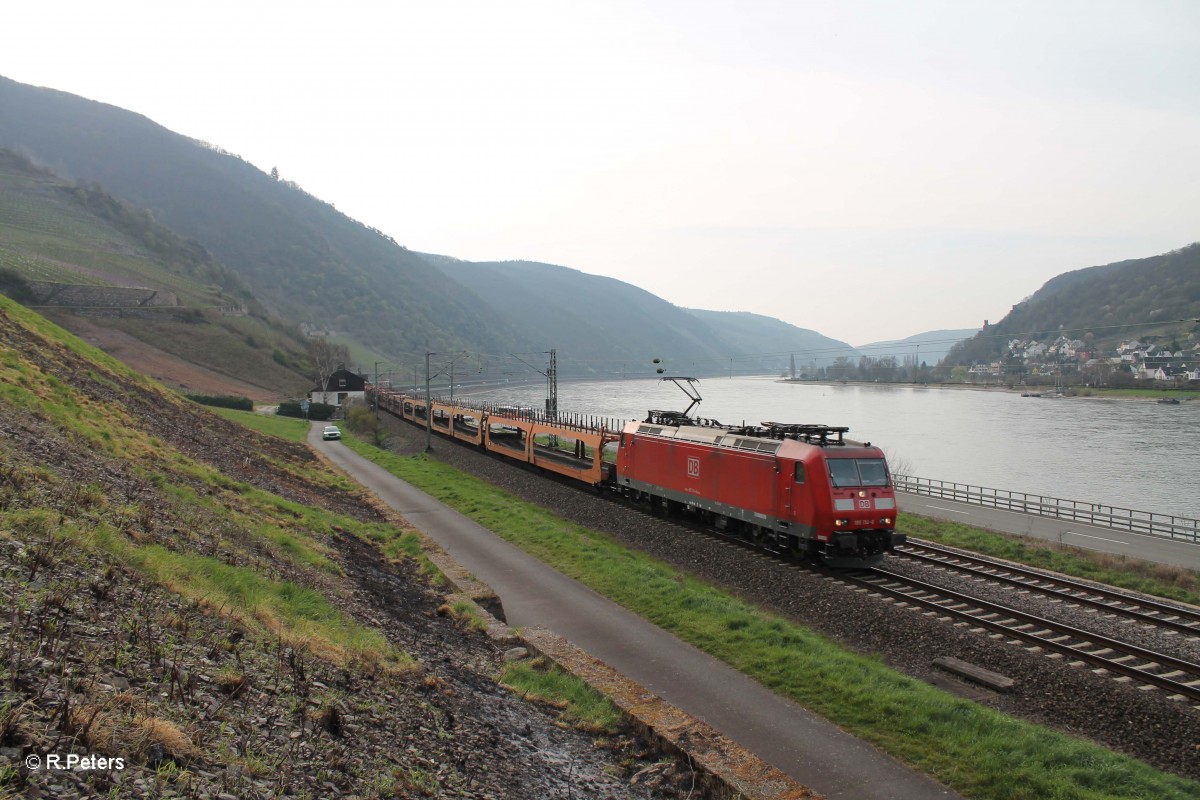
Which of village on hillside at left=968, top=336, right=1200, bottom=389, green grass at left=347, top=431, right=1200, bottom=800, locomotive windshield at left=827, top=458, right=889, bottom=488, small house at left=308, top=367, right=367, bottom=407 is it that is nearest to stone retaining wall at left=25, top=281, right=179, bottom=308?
small house at left=308, top=367, right=367, bottom=407

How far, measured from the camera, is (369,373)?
16675 cm

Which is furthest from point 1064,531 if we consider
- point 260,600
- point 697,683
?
point 260,600

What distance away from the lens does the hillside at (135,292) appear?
86.8m

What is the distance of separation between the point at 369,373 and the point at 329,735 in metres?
167

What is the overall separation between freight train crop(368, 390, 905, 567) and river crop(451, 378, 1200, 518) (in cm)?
2951

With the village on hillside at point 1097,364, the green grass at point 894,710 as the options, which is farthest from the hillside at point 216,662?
the village on hillside at point 1097,364

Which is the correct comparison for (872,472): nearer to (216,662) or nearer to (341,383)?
(216,662)

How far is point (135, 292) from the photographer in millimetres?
100875

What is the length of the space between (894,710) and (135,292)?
11246 centimetres

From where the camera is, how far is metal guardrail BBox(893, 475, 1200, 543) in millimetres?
30094

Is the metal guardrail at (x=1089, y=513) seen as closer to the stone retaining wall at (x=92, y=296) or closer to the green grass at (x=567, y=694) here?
the green grass at (x=567, y=694)

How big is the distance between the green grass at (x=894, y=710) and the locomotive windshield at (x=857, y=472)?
4.43m

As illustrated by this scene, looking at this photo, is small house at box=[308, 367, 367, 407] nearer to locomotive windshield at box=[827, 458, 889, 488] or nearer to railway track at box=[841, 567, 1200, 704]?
locomotive windshield at box=[827, 458, 889, 488]

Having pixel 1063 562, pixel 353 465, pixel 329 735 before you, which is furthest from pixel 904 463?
pixel 329 735
